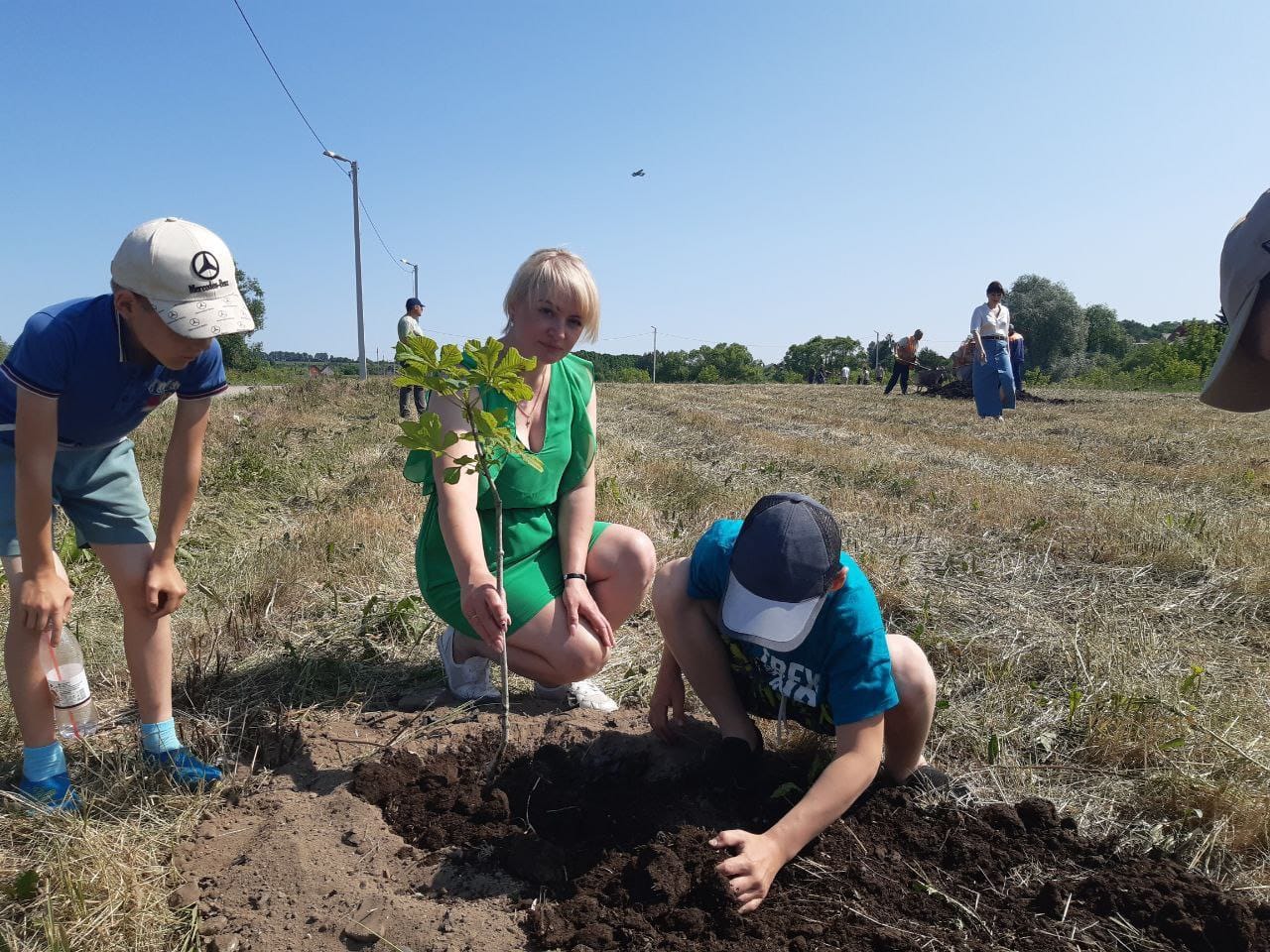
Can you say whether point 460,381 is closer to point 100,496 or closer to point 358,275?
point 100,496

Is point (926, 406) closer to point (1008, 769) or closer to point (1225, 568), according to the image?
point (1225, 568)

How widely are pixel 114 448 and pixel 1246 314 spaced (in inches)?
101

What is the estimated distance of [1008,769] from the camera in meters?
2.38

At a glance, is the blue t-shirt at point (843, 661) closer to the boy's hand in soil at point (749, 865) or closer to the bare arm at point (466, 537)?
the boy's hand in soil at point (749, 865)

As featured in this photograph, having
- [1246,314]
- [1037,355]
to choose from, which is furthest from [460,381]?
[1037,355]

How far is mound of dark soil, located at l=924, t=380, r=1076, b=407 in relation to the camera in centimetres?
1622

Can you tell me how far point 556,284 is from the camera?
2553 mm

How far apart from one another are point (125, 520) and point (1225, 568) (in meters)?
4.52

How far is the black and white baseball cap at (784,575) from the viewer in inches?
72.7

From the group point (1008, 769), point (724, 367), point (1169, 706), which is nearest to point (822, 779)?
point (1008, 769)

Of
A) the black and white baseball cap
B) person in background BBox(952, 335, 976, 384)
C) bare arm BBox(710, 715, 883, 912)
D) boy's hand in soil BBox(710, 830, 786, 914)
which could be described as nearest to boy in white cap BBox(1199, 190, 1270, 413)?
the black and white baseball cap

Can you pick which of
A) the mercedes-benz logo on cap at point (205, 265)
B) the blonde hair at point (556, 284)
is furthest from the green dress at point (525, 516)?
the mercedes-benz logo on cap at point (205, 265)

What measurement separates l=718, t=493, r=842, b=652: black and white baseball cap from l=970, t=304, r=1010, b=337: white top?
9196 millimetres

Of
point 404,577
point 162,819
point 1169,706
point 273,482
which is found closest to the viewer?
point 162,819
